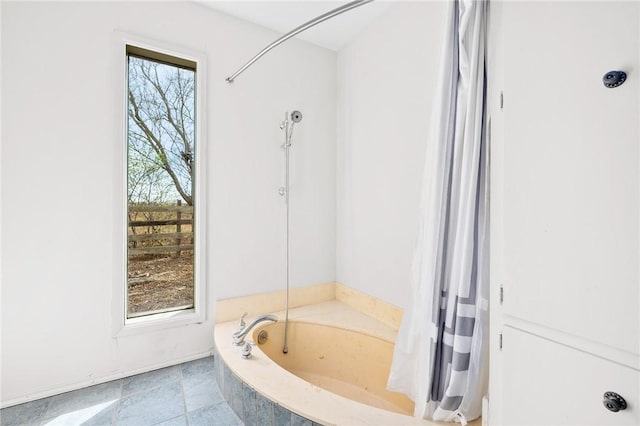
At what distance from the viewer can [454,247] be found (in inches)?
44.0

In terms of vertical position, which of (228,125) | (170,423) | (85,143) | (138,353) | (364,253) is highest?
(228,125)

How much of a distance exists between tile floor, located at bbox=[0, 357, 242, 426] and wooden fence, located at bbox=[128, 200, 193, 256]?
29.8 inches

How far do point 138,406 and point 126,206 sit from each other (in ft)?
3.54

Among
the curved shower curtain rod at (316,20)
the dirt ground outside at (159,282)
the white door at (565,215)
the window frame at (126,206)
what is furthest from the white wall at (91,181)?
the white door at (565,215)

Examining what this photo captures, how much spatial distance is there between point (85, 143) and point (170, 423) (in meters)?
1.51

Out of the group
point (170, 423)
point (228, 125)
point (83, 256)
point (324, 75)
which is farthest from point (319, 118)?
point (170, 423)

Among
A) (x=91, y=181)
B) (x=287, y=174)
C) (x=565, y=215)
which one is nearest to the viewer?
(x=565, y=215)

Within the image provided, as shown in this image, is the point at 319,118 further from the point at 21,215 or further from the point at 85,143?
the point at 21,215

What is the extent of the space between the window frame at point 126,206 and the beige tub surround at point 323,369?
1.00ft

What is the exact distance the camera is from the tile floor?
4.41 ft

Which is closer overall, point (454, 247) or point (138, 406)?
point (454, 247)

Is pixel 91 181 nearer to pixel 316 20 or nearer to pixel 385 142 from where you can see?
pixel 316 20

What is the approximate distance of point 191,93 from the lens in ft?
6.38

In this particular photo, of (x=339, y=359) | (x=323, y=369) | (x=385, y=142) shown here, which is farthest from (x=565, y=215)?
(x=323, y=369)
